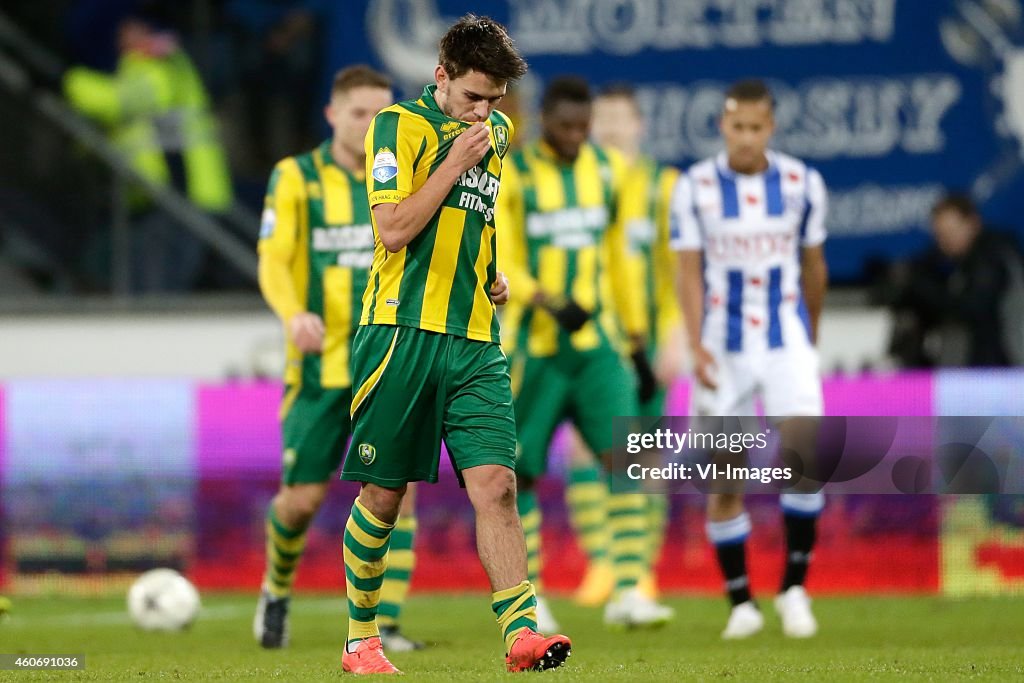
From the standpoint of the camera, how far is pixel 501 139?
562 centimetres

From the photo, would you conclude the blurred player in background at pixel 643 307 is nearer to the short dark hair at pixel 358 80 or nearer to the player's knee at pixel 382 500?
the short dark hair at pixel 358 80

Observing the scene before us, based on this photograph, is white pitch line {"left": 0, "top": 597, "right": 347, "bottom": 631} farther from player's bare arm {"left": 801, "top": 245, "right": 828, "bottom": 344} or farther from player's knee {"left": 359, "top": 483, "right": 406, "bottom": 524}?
player's knee {"left": 359, "top": 483, "right": 406, "bottom": 524}

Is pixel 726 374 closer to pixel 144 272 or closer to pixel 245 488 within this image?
pixel 245 488

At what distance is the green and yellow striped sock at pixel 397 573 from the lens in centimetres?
722

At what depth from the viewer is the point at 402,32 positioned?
12.9m

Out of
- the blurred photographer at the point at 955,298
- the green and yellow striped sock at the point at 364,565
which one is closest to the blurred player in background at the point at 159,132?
the blurred photographer at the point at 955,298

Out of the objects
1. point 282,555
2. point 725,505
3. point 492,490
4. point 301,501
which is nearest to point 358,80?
point 301,501

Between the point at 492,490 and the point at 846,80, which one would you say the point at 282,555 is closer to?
the point at 492,490

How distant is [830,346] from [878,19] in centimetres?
222

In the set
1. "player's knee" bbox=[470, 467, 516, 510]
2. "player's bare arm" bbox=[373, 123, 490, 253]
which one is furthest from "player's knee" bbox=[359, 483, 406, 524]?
"player's bare arm" bbox=[373, 123, 490, 253]

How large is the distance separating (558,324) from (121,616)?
263cm

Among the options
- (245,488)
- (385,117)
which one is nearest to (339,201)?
(385,117)

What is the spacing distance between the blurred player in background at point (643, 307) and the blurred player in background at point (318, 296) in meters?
2.26

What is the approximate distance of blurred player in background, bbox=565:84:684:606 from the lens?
944 centimetres
